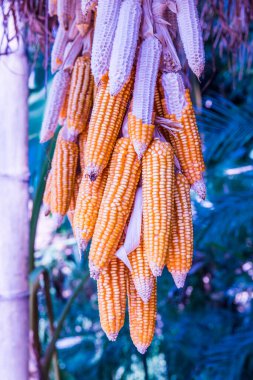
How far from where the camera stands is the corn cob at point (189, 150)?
76cm

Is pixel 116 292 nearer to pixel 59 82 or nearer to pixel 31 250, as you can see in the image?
pixel 59 82

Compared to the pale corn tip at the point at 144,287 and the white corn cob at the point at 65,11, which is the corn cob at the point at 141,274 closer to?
the pale corn tip at the point at 144,287

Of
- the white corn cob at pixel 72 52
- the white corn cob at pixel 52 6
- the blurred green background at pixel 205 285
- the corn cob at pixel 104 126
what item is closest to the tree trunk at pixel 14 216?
the white corn cob at pixel 52 6

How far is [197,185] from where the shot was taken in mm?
767

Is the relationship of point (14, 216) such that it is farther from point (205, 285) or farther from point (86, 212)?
point (205, 285)

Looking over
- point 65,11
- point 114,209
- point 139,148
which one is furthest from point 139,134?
point 65,11

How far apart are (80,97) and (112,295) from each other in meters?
0.38

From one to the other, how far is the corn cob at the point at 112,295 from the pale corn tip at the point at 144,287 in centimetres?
4

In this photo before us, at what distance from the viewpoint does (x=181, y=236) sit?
28.4 inches

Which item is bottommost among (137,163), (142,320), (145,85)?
(142,320)

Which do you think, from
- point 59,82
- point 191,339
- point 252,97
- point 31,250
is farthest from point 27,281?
point 252,97

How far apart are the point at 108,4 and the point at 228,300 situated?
10.1 ft

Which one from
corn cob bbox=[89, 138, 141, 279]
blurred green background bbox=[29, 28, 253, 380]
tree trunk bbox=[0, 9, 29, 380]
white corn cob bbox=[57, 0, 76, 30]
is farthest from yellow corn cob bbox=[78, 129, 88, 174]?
blurred green background bbox=[29, 28, 253, 380]

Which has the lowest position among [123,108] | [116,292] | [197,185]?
[116,292]
